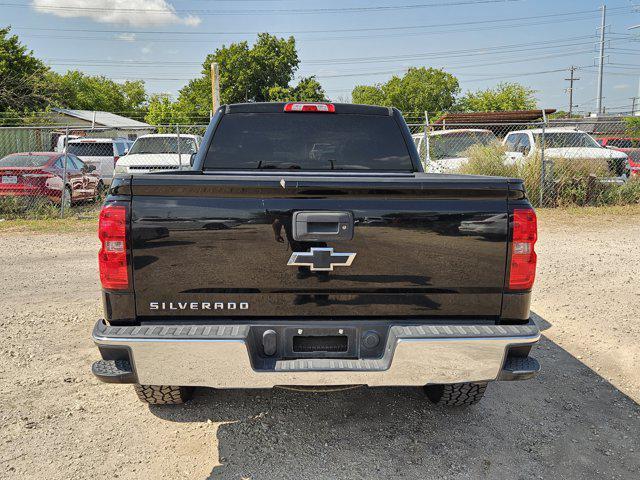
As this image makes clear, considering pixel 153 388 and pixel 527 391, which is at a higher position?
pixel 153 388

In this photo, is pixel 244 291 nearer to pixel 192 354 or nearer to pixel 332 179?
pixel 192 354

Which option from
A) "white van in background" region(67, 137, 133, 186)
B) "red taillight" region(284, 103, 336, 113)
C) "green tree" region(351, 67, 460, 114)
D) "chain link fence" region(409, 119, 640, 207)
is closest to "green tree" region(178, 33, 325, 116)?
"green tree" region(351, 67, 460, 114)

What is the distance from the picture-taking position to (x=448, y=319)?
9.27 ft

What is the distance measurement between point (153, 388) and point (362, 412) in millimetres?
1378

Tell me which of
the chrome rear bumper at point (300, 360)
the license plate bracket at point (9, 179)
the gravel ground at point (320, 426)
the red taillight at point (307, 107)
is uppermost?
the red taillight at point (307, 107)

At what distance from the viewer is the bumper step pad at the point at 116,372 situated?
2727 mm

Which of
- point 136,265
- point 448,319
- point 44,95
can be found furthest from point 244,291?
point 44,95

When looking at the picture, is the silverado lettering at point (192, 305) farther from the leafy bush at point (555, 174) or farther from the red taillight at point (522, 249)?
the leafy bush at point (555, 174)

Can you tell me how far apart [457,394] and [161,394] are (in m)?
1.92

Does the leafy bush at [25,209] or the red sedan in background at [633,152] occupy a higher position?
the red sedan in background at [633,152]

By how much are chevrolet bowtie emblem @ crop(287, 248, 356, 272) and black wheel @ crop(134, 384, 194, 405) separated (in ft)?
4.25

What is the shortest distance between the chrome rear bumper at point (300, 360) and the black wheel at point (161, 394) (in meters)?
0.63

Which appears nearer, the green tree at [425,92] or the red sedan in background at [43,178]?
the red sedan in background at [43,178]

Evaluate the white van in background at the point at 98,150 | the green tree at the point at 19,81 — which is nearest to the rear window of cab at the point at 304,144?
the white van in background at the point at 98,150
